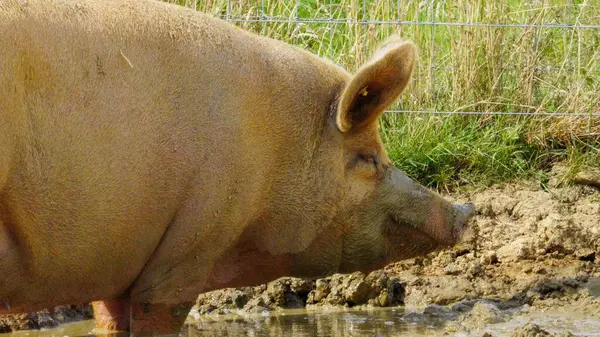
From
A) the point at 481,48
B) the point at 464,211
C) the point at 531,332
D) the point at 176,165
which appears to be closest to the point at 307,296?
the point at 464,211

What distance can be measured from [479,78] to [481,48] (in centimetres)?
22

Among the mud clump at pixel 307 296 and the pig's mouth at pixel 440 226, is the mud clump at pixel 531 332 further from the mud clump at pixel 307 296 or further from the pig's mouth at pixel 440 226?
the mud clump at pixel 307 296

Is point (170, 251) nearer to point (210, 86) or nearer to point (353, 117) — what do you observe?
point (210, 86)

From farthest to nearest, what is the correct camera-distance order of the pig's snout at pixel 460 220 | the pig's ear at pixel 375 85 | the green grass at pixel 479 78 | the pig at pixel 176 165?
the green grass at pixel 479 78
the pig's snout at pixel 460 220
the pig's ear at pixel 375 85
the pig at pixel 176 165

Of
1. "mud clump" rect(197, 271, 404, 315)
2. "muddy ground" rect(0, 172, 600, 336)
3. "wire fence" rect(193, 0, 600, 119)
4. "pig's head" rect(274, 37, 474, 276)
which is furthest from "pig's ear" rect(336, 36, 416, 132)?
"wire fence" rect(193, 0, 600, 119)

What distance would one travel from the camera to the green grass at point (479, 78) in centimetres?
800

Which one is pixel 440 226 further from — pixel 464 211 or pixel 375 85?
pixel 375 85

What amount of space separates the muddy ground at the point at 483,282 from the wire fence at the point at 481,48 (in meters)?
1.04

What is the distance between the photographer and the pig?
4.27 metres

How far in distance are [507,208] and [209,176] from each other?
11.0 ft

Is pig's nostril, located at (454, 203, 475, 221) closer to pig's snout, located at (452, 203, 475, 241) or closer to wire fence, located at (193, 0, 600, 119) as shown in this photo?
pig's snout, located at (452, 203, 475, 241)

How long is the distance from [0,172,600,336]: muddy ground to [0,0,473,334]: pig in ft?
4.87

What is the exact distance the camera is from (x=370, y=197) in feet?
17.6

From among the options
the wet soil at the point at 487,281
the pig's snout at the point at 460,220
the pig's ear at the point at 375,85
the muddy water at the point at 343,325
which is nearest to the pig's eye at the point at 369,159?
the pig's ear at the point at 375,85
